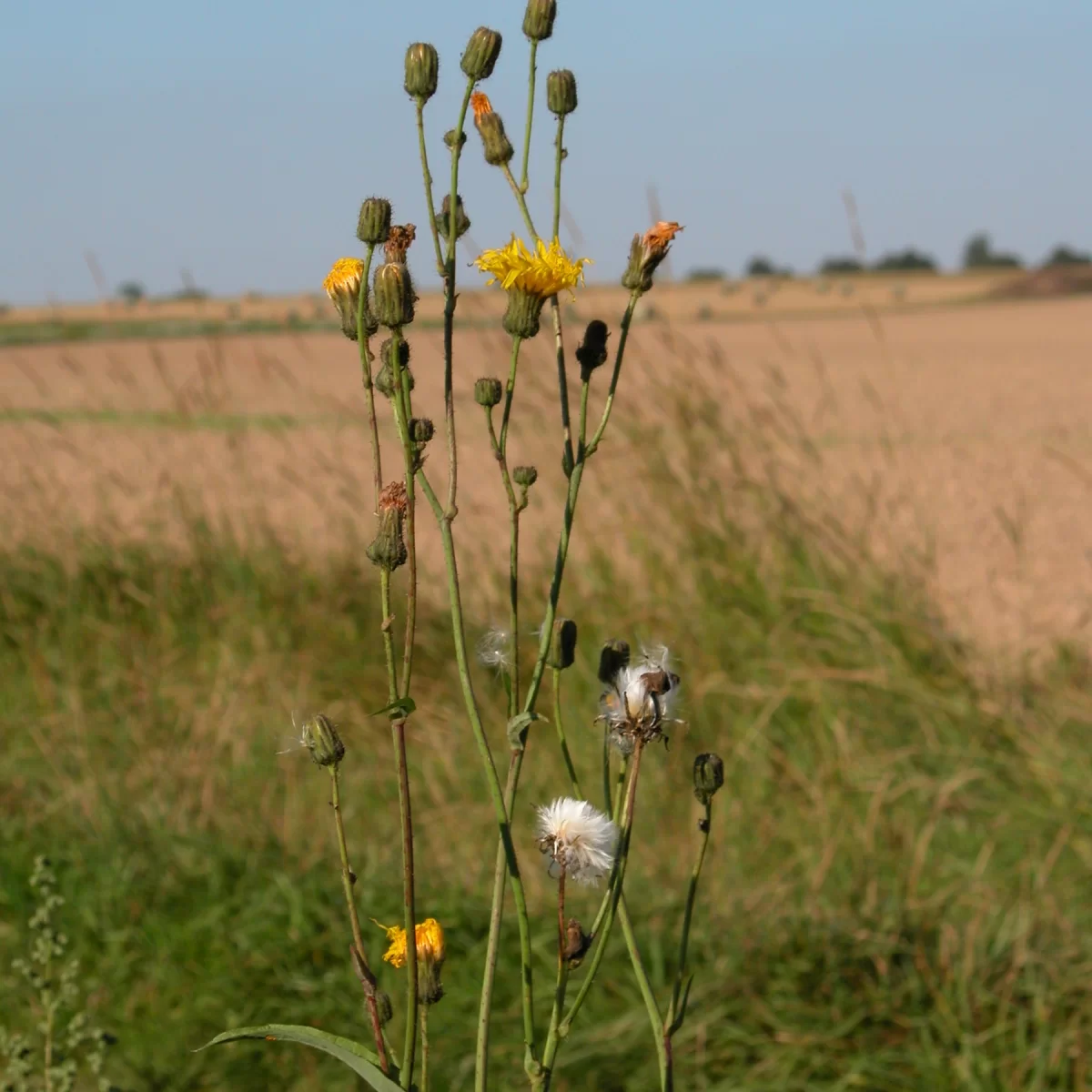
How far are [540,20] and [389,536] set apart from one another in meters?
0.36

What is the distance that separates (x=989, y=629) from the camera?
172 inches

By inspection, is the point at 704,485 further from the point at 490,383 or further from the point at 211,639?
the point at 490,383

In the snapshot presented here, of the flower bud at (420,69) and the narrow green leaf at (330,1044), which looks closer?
the narrow green leaf at (330,1044)

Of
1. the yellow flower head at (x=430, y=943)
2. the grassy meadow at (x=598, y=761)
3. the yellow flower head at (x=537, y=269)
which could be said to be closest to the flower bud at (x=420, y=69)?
the yellow flower head at (x=537, y=269)

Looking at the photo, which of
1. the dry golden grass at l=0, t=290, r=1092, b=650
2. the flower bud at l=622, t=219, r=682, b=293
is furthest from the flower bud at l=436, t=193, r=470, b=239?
the dry golden grass at l=0, t=290, r=1092, b=650

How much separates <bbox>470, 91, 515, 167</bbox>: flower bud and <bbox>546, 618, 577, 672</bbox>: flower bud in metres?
0.32

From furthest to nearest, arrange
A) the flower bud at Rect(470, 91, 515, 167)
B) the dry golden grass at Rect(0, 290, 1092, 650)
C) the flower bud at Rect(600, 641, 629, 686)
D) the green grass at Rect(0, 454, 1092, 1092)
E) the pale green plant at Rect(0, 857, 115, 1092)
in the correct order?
the dry golden grass at Rect(0, 290, 1092, 650)
the green grass at Rect(0, 454, 1092, 1092)
the pale green plant at Rect(0, 857, 115, 1092)
the flower bud at Rect(470, 91, 515, 167)
the flower bud at Rect(600, 641, 629, 686)

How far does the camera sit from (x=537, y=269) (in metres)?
0.80

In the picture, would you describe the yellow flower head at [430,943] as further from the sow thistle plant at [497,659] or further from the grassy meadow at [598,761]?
the grassy meadow at [598,761]

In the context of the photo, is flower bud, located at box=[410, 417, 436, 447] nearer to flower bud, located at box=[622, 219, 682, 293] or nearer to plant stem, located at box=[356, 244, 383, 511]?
plant stem, located at box=[356, 244, 383, 511]

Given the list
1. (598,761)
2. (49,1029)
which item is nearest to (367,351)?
(49,1029)

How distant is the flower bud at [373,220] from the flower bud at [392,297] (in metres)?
0.04

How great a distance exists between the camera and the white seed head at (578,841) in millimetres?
776

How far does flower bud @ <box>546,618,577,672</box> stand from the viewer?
0.83m
